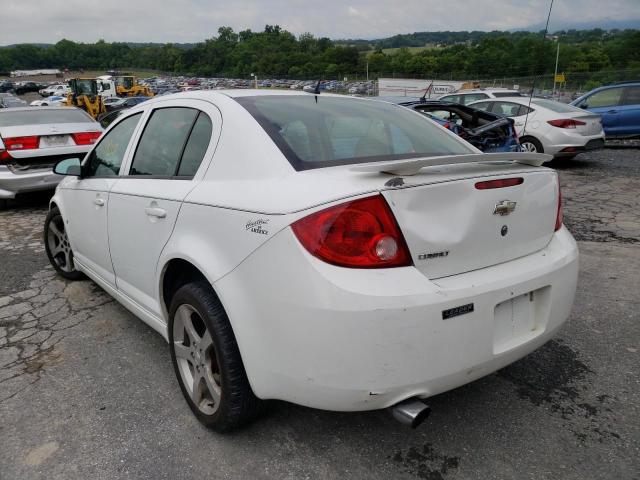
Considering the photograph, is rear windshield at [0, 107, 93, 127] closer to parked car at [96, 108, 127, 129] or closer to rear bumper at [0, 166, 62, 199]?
parked car at [96, 108, 127, 129]

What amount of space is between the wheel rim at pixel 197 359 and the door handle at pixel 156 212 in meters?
0.47

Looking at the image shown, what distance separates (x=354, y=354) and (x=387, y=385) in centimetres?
17

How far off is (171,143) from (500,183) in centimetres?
173

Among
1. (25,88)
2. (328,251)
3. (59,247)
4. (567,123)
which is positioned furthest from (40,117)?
(25,88)

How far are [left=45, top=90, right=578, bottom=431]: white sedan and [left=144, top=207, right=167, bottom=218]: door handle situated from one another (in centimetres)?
3

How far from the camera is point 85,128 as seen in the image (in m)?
7.68

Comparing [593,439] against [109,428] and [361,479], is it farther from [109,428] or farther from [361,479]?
[109,428]

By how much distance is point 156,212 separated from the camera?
2580 millimetres

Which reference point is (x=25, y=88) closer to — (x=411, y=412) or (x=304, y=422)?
(x=304, y=422)

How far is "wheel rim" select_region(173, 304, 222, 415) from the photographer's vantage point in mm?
2363

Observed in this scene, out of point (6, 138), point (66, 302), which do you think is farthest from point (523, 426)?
point (6, 138)

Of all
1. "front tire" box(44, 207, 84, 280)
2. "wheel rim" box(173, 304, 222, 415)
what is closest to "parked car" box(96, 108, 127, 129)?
"front tire" box(44, 207, 84, 280)

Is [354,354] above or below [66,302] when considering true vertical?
above

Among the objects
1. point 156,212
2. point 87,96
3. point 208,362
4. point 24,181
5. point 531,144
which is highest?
A: point 156,212
